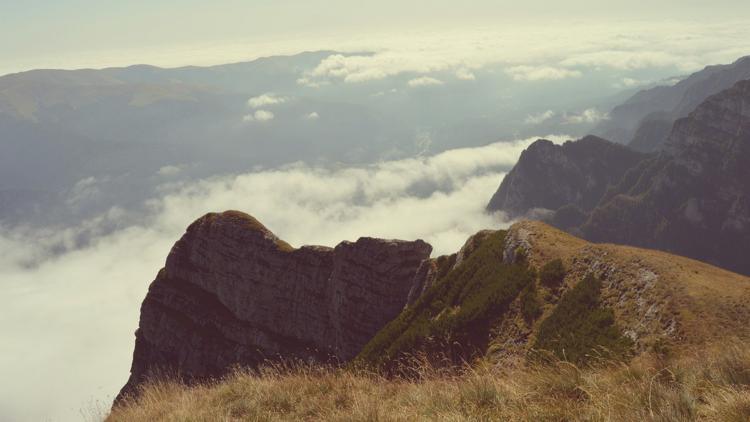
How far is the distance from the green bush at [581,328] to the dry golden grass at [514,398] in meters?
6.59

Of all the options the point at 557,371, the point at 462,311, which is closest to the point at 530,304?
the point at 462,311

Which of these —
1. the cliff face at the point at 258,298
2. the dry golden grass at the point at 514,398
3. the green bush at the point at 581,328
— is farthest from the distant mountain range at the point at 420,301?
the dry golden grass at the point at 514,398

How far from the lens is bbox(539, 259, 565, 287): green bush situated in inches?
1130

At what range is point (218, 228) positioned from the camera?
79562 millimetres

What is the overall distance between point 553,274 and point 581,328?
8714mm

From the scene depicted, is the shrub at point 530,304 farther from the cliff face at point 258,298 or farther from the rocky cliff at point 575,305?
the cliff face at point 258,298

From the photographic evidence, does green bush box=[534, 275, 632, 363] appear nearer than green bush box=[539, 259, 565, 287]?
Yes

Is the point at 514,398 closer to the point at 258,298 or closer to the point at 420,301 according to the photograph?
the point at 420,301

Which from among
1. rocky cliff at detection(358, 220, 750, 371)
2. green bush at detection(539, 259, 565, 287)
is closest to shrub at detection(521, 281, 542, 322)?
rocky cliff at detection(358, 220, 750, 371)

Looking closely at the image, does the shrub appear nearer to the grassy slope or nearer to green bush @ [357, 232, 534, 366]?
the grassy slope

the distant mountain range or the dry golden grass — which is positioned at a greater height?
the dry golden grass

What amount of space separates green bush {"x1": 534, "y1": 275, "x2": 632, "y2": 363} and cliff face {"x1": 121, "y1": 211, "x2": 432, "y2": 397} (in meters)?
38.1

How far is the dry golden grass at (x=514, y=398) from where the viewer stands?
27.4 ft

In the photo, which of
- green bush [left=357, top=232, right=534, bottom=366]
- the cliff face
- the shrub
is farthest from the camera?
the cliff face
